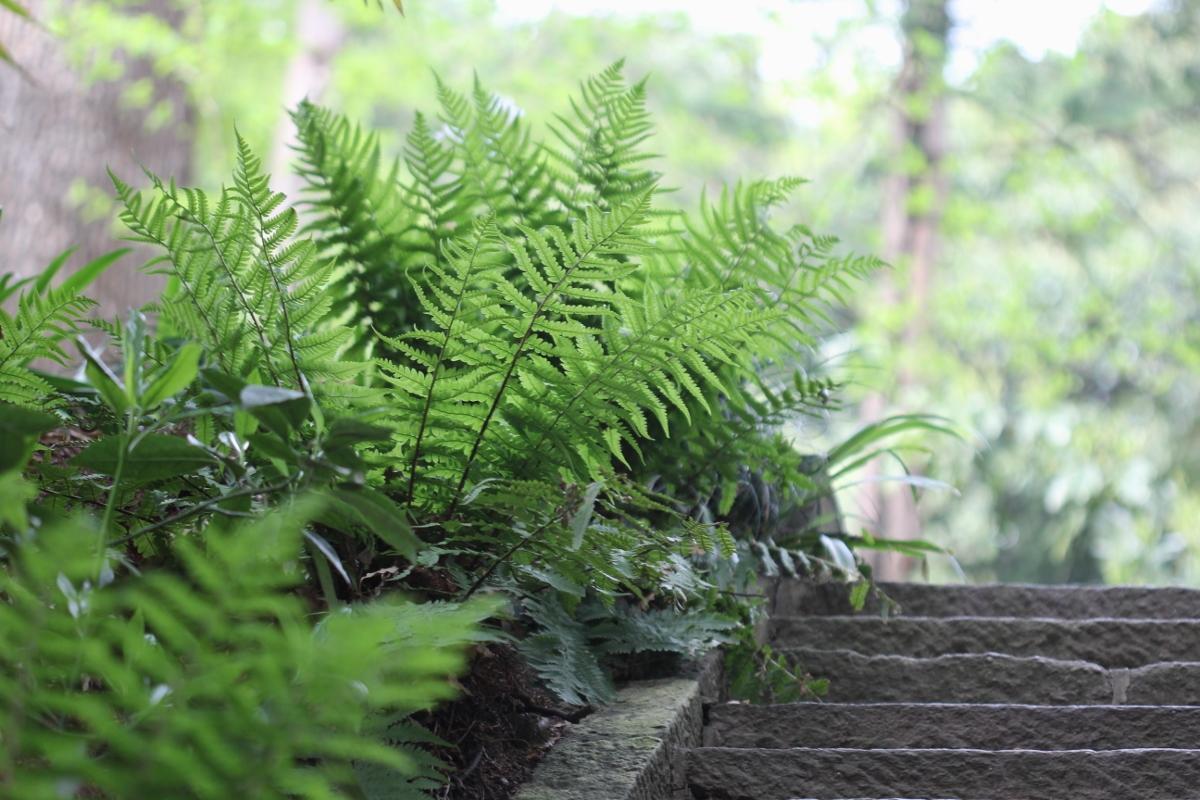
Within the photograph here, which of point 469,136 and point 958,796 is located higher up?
point 469,136

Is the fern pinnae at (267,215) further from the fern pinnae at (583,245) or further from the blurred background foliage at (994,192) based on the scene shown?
the blurred background foliage at (994,192)

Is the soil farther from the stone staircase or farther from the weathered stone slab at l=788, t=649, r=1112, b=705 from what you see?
the weathered stone slab at l=788, t=649, r=1112, b=705

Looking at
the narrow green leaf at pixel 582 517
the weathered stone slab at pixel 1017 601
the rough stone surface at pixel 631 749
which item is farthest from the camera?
the weathered stone slab at pixel 1017 601

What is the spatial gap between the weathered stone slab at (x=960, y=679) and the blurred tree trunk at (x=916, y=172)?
24.9ft

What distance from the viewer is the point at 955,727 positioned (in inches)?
86.5

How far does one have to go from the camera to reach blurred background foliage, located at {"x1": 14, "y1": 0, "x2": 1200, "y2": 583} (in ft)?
34.8

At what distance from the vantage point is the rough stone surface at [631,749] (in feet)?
4.97

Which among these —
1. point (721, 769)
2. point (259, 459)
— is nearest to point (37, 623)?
point (259, 459)

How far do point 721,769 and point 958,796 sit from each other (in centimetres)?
40

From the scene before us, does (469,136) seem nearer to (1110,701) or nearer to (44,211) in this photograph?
(1110,701)

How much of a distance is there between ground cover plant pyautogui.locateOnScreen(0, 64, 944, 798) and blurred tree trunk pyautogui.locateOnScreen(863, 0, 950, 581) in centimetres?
817

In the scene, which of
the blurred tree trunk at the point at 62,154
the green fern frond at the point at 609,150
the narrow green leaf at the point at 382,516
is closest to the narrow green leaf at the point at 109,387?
the narrow green leaf at the point at 382,516

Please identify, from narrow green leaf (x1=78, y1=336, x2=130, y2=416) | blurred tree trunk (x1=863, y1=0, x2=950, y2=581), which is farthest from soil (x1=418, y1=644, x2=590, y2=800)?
blurred tree trunk (x1=863, y1=0, x2=950, y2=581)

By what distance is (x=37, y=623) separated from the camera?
0.83 meters
